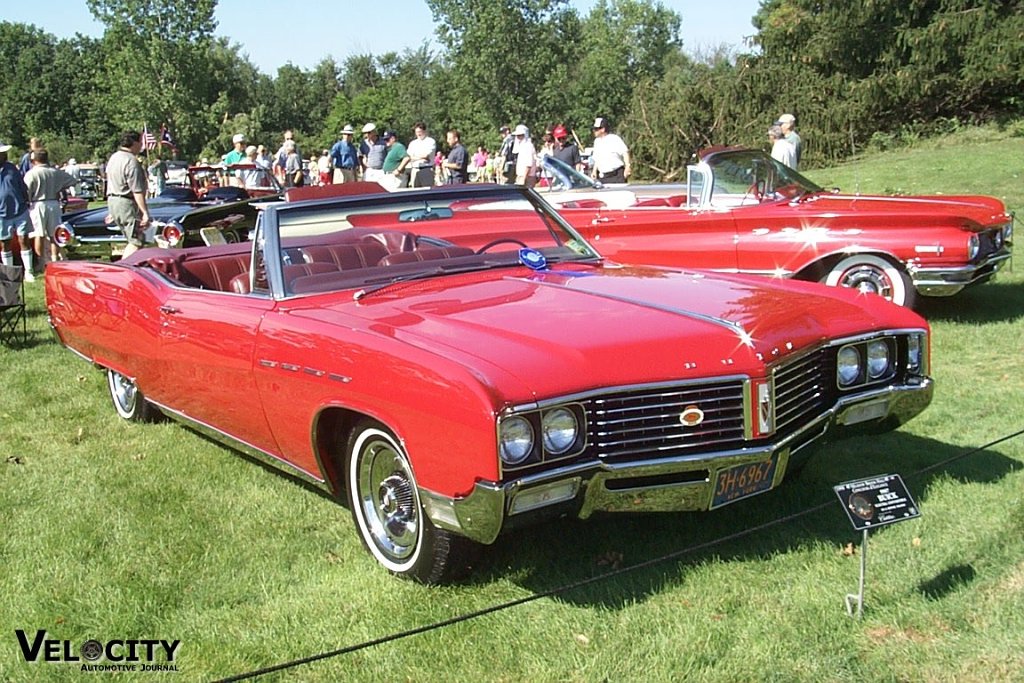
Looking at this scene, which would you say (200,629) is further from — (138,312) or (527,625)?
(138,312)

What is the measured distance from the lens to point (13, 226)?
11383 mm

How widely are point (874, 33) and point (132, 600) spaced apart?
2997 centimetres

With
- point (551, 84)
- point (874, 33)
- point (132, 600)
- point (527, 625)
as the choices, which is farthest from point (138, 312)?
point (551, 84)

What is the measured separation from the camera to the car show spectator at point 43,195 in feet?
40.3

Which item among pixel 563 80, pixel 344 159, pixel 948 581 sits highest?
pixel 563 80

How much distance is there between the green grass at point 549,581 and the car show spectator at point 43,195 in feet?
25.2

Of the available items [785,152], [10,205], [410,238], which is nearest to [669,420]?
[410,238]

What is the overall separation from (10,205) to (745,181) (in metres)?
7.92

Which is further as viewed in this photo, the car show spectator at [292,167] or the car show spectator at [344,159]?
the car show spectator at [292,167]

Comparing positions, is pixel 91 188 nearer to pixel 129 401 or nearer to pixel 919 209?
pixel 129 401

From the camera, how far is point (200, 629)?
355cm

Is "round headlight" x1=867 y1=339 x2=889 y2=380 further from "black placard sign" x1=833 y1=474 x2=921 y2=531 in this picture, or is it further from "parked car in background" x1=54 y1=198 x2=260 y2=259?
"parked car in background" x1=54 y1=198 x2=260 y2=259

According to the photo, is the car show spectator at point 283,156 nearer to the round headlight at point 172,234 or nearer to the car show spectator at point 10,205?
the car show spectator at point 10,205

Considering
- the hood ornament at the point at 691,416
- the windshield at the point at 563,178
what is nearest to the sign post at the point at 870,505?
the hood ornament at the point at 691,416
